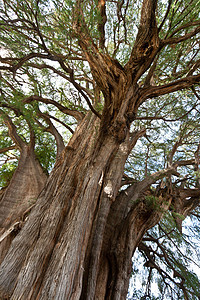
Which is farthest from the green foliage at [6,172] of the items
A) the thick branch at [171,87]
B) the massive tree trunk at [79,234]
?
the thick branch at [171,87]

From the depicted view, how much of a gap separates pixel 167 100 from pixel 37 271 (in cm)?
418

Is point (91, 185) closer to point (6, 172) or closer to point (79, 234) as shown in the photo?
point (79, 234)

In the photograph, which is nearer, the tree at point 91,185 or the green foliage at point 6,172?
the tree at point 91,185

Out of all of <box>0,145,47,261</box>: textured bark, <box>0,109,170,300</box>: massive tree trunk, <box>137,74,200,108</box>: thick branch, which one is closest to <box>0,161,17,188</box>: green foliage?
<box>0,145,47,261</box>: textured bark

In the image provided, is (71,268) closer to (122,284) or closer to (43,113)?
(122,284)

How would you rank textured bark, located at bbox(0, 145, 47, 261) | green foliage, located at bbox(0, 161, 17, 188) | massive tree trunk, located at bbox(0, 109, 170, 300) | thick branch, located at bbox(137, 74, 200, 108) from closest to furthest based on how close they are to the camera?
1. massive tree trunk, located at bbox(0, 109, 170, 300)
2. textured bark, located at bbox(0, 145, 47, 261)
3. thick branch, located at bbox(137, 74, 200, 108)
4. green foliage, located at bbox(0, 161, 17, 188)

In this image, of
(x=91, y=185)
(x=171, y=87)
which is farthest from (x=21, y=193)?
(x=171, y=87)

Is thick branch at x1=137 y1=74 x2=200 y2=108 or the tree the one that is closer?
the tree

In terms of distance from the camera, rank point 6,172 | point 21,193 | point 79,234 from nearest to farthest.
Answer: point 79,234, point 21,193, point 6,172

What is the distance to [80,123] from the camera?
3527 millimetres

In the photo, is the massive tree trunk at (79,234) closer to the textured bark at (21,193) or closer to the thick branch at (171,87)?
the textured bark at (21,193)

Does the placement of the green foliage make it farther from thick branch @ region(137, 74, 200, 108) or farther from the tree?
thick branch @ region(137, 74, 200, 108)

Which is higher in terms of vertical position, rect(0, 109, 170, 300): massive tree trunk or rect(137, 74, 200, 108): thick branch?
rect(137, 74, 200, 108): thick branch

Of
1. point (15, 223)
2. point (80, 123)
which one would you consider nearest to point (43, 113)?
point (80, 123)
